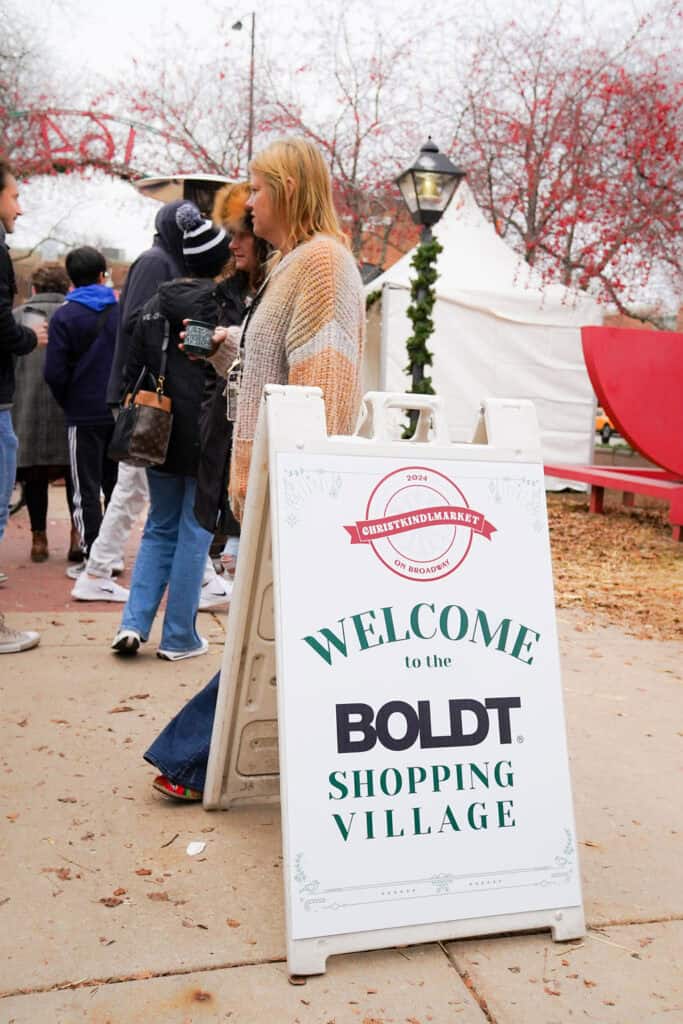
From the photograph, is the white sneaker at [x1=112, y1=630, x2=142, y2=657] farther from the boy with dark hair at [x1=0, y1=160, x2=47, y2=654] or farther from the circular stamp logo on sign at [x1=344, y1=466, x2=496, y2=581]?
the circular stamp logo on sign at [x1=344, y1=466, x2=496, y2=581]

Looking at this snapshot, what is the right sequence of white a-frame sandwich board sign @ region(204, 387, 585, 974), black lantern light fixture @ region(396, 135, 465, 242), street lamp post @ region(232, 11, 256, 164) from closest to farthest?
1. white a-frame sandwich board sign @ region(204, 387, 585, 974)
2. black lantern light fixture @ region(396, 135, 465, 242)
3. street lamp post @ region(232, 11, 256, 164)

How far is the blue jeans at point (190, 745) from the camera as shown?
10.1 feet

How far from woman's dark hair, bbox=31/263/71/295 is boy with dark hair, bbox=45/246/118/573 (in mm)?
700

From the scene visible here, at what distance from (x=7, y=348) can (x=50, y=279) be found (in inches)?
102

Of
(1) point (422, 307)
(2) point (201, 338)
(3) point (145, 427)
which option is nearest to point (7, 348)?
(3) point (145, 427)

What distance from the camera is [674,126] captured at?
553 inches

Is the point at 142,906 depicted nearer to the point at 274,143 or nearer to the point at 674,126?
the point at 274,143

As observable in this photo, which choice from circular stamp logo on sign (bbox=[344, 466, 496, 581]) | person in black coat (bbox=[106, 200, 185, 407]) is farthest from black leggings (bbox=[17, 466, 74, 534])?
circular stamp logo on sign (bbox=[344, 466, 496, 581])

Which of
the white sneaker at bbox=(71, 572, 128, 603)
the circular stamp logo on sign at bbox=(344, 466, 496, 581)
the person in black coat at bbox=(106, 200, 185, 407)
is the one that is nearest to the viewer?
the circular stamp logo on sign at bbox=(344, 466, 496, 581)

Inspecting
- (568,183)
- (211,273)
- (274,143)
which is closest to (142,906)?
(274,143)

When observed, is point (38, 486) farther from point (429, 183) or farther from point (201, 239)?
point (429, 183)

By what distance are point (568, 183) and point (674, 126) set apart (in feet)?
9.60

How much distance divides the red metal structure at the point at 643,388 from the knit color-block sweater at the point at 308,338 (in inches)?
280

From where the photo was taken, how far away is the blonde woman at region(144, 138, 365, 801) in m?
2.79
